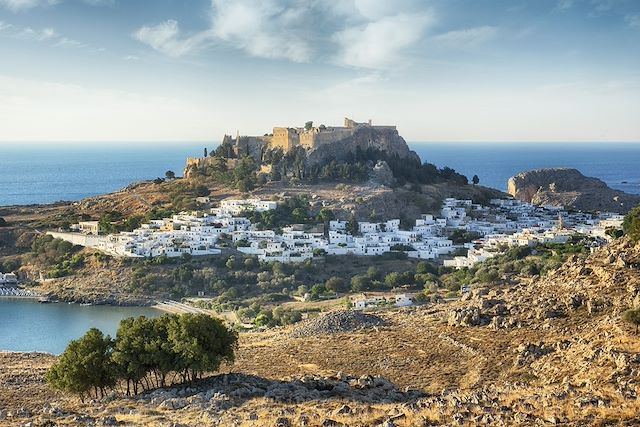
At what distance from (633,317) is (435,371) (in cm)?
528

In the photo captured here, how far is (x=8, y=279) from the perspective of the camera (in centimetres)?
4419

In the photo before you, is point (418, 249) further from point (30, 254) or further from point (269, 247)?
point (30, 254)

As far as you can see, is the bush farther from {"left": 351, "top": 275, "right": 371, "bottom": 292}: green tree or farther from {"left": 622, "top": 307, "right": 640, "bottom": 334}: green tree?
{"left": 351, "top": 275, "right": 371, "bottom": 292}: green tree

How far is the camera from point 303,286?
39281 mm

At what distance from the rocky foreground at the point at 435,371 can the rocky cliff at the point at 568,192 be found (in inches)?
1862

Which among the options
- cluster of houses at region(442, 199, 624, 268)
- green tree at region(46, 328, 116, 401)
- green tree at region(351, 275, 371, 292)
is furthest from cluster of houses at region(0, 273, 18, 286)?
green tree at region(46, 328, 116, 401)

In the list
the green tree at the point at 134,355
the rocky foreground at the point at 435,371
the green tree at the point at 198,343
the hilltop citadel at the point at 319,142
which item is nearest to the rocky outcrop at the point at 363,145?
the hilltop citadel at the point at 319,142

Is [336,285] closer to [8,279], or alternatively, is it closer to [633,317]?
[8,279]

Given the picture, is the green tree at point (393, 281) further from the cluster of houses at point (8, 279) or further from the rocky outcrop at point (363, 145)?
the cluster of houses at point (8, 279)

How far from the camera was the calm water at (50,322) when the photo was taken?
32719 millimetres

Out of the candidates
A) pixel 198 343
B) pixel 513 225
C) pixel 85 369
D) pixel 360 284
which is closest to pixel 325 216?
pixel 360 284

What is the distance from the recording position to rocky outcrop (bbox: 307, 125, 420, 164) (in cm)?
5978

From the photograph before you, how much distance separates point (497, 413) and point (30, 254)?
41.6m

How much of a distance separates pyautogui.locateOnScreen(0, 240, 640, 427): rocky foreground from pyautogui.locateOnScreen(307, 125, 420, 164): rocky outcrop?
3300 centimetres
